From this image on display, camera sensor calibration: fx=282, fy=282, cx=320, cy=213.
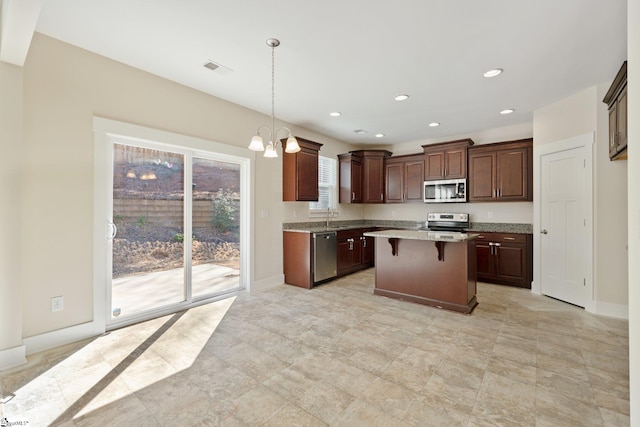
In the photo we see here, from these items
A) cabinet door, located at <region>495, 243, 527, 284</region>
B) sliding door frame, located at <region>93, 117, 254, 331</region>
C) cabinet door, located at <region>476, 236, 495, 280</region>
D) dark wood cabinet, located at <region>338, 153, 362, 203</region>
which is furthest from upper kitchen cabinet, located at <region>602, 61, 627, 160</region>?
sliding door frame, located at <region>93, 117, 254, 331</region>

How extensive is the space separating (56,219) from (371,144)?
19.1 ft

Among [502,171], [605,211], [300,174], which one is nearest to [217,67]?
[300,174]

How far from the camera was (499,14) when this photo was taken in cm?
220

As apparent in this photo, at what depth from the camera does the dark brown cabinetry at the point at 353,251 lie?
17.2 ft

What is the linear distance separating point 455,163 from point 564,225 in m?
2.00

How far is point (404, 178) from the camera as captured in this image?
6055mm

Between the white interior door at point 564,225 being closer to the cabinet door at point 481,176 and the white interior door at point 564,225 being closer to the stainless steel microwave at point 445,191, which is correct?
the cabinet door at point 481,176

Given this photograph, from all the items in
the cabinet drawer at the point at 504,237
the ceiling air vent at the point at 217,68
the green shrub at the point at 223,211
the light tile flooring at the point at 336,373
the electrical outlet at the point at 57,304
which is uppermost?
the ceiling air vent at the point at 217,68

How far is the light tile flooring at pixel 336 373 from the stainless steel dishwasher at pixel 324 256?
4.00 ft

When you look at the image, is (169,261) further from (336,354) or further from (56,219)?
(336,354)

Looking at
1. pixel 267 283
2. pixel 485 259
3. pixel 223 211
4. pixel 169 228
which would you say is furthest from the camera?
pixel 485 259

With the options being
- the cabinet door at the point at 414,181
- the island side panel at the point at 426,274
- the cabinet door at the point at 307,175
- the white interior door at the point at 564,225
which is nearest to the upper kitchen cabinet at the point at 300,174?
the cabinet door at the point at 307,175

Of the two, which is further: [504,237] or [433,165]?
[433,165]

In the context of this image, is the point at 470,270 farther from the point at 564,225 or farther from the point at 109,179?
the point at 109,179
